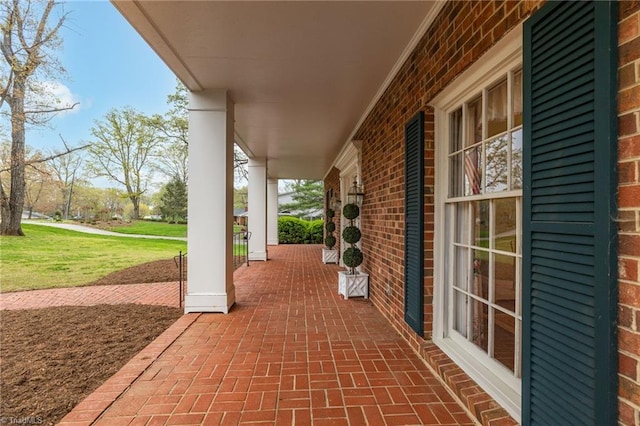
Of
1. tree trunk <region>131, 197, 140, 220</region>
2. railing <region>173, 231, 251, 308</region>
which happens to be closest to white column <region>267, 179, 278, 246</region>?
railing <region>173, 231, 251, 308</region>

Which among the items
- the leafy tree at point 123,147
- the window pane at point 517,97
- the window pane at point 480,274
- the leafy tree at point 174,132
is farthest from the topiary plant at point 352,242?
the leafy tree at point 123,147

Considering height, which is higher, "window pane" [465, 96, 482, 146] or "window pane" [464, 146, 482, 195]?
"window pane" [465, 96, 482, 146]

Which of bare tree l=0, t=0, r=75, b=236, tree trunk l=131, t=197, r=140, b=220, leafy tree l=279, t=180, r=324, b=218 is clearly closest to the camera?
bare tree l=0, t=0, r=75, b=236

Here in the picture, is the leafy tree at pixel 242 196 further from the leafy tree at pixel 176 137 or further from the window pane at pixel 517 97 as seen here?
the window pane at pixel 517 97

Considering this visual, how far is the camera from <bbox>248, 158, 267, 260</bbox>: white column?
838 centimetres

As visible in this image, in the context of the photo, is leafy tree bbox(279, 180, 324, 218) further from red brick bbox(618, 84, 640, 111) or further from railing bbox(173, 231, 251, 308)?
red brick bbox(618, 84, 640, 111)

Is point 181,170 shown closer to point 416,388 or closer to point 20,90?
point 20,90

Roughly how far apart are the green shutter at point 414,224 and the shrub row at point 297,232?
39.1ft

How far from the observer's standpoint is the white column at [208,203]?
380cm

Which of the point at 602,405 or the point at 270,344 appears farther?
the point at 270,344

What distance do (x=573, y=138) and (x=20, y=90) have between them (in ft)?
40.8

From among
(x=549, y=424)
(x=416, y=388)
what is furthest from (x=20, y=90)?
(x=549, y=424)

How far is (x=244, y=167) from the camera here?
53.2 feet

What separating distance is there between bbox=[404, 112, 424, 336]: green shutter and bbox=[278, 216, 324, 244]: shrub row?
1193cm
